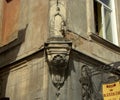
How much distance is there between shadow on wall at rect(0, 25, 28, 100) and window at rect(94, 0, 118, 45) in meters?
2.88

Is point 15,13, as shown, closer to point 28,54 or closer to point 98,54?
point 28,54

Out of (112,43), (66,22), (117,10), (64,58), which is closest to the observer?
(64,58)

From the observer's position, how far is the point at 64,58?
10.1 m

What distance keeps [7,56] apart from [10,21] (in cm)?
163

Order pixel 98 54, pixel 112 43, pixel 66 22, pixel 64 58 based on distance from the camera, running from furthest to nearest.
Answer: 1. pixel 112 43
2. pixel 98 54
3. pixel 66 22
4. pixel 64 58

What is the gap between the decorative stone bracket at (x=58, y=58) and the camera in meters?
10.0

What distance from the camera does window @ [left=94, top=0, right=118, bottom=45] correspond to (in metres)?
12.9

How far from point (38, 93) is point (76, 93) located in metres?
1.12

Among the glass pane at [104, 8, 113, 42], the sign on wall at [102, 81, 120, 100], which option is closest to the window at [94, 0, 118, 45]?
the glass pane at [104, 8, 113, 42]

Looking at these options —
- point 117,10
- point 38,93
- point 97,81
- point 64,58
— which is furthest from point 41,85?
point 117,10

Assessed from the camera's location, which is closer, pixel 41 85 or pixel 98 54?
pixel 41 85

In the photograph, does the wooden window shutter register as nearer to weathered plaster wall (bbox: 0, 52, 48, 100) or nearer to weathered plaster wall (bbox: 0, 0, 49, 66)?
weathered plaster wall (bbox: 0, 0, 49, 66)

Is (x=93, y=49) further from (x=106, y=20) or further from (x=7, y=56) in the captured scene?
(x=7, y=56)

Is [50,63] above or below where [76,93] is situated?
above
